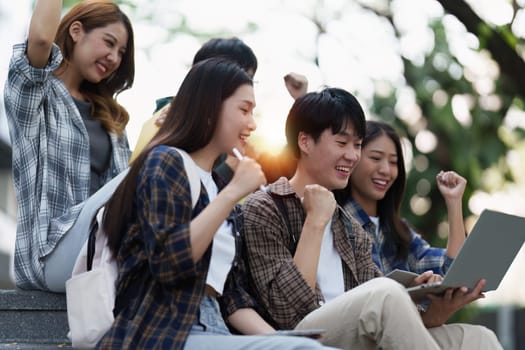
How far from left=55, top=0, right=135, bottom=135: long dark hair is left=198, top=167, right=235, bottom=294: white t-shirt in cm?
115

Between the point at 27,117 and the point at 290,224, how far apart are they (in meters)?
1.11

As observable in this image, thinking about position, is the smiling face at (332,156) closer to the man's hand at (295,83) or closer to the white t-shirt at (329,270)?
the white t-shirt at (329,270)

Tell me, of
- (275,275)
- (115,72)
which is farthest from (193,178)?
(115,72)

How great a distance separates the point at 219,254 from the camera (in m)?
3.30

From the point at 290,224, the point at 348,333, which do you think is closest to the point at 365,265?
the point at 290,224

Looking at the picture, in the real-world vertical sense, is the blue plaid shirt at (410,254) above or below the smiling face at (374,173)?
below

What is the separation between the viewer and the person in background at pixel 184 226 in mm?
2947

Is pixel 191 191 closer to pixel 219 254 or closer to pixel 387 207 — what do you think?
pixel 219 254

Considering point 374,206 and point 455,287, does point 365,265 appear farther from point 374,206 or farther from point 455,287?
point 374,206

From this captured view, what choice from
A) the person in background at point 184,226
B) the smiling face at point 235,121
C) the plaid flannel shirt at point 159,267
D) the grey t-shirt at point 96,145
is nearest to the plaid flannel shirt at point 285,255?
the person in background at point 184,226

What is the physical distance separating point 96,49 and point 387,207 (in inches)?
60.1

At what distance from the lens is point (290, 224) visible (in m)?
3.85

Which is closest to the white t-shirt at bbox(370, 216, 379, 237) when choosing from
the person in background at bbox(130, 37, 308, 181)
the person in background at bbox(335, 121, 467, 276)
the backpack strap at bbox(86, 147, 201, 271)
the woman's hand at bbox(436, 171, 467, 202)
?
the person in background at bbox(335, 121, 467, 276)

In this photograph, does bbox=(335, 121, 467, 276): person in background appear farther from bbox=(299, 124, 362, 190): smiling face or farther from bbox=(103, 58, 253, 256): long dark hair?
bbox=(103, 58, 253, 256): long dark hair
